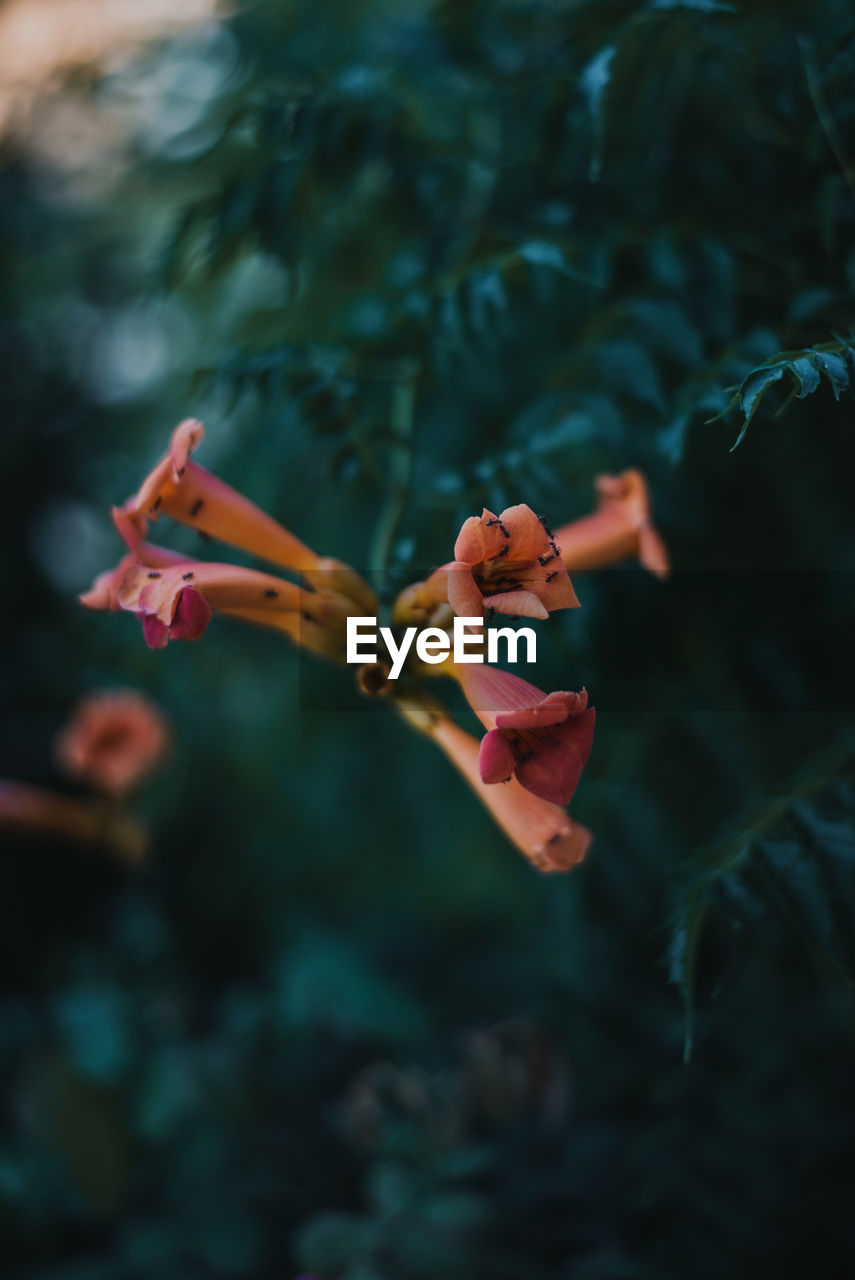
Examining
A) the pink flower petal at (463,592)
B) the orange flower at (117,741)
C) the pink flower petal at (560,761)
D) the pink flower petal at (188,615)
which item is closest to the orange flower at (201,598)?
the pink flower petal at (188,615)

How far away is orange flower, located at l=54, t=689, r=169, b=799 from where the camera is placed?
2.45m

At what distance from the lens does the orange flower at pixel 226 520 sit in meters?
1.21

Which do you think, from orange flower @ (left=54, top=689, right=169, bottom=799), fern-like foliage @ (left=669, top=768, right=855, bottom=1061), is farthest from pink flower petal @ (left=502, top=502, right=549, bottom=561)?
orange flower @ (left=54, top=689, right=169, bottom=799)

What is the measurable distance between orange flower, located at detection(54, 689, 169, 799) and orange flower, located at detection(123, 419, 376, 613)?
4.27 feet

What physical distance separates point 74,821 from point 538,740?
7.03 ft

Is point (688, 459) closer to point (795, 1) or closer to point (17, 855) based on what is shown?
point (795, 1)

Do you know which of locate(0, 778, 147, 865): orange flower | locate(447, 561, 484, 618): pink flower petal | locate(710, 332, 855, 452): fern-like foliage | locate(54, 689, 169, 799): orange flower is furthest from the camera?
locate(0, 778, 147, 865): orange flower

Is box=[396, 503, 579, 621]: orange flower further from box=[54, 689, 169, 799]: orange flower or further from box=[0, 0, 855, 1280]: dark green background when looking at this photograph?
box=[54, 689, 169, 799]: orange flower

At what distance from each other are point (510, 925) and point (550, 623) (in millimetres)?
1888

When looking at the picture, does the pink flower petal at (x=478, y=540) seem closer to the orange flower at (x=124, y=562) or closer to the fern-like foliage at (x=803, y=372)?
the fern-like foliage at (x=803, y=372)

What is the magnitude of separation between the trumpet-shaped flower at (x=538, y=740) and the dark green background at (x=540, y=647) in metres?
0.21

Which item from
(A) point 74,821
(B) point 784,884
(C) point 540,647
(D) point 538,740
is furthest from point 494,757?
(A) point 74,821

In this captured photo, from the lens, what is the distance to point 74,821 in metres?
2.72

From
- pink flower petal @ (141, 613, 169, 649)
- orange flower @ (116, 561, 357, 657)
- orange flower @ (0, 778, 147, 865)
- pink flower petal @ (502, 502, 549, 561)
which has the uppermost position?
pink flower petal @ (502, 502, 549, 561)
